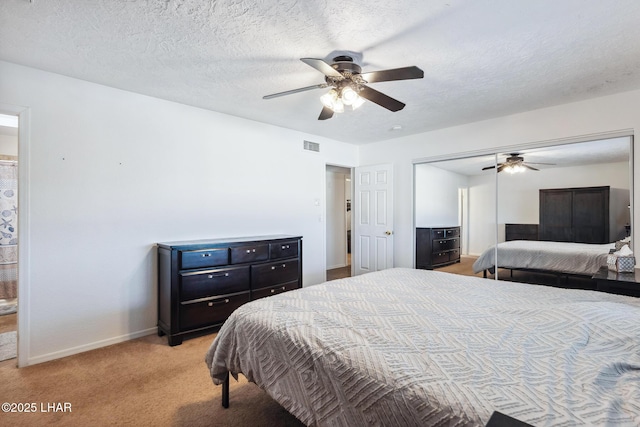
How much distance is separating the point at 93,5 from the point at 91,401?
2555 millimetres

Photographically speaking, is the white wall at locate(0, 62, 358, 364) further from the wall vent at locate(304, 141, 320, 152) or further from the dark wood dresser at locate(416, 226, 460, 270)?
the dark wood dresser at locate(416, 226, 460, 270)

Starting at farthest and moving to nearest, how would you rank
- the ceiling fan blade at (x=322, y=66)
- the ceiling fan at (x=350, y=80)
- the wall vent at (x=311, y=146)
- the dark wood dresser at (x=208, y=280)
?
the wall vent at (x=311, y=146) → the dark wood dresser at (x=208, y=280) → the ceiling fan at (x=350, y=80) → the ceiling fan blade at (x=322, y=66)

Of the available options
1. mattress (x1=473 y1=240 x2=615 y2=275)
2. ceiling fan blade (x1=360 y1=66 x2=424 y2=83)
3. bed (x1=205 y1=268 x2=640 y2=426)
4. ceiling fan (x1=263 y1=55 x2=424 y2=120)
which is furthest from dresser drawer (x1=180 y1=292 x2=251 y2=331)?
mattress (x1=473 y1=240 x2=615 y2=275)

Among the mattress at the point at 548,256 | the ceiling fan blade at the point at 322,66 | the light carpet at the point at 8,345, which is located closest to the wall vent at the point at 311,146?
the ceiling fan blade at the point at 322,66

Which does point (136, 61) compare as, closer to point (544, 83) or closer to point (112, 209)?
point (112, 209)

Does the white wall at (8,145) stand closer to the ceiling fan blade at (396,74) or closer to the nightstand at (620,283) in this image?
the ceiling fan blade at (396,74)

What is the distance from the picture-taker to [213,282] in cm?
318

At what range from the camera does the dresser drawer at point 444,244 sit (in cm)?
433

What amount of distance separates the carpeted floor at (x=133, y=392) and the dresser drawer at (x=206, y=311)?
0.27 m

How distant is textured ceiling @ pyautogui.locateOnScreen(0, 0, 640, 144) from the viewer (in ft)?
6.00

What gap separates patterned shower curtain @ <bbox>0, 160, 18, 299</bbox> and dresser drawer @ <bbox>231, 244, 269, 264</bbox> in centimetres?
328

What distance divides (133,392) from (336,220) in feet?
16.6

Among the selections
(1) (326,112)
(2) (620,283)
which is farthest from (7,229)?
(2) (620,283)

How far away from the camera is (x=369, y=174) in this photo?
521 cm
